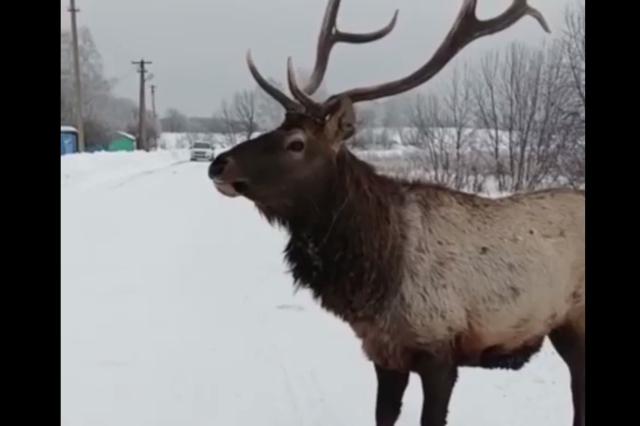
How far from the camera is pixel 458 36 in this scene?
3258 millimetres

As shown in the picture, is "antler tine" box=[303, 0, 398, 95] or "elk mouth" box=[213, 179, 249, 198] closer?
"elk mouth" box=[213, 179, 249, 198]

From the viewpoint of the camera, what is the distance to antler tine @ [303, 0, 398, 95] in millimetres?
3453

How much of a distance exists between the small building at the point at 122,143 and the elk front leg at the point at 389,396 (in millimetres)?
20188

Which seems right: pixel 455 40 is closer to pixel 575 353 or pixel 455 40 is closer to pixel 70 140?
pixel 575 353

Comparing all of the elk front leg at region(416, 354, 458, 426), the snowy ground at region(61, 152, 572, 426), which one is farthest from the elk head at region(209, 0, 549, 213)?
the snowy ground at region(61, 152, 572, 426)

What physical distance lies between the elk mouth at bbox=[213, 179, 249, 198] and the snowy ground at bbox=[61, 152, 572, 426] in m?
1.59

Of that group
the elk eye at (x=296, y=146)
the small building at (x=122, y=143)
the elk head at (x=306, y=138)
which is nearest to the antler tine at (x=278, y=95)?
the elk head at (x=306, y=138)

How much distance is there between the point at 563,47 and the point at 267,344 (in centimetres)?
334

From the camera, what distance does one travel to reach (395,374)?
11.7 feet

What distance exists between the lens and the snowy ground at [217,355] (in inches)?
159

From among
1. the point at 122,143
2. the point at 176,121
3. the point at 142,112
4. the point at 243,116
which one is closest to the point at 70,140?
the point at 122,143

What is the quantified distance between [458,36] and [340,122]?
0.75m

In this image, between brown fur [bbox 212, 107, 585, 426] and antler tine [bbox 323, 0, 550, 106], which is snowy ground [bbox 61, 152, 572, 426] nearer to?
brown fur [bbox 212, 107, 585, 426]
